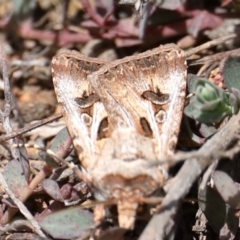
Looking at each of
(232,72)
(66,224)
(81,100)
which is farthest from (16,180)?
(232,72)

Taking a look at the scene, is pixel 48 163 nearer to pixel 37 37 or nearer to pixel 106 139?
pixel 106 139

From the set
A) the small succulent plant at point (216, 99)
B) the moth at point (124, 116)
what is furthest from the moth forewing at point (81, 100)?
the small succulent plant at point (216, 99)

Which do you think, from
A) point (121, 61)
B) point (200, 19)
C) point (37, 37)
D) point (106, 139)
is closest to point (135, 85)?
point (121, 61)

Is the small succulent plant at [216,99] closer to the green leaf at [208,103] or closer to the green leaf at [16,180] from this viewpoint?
the green leaf at [208,103]

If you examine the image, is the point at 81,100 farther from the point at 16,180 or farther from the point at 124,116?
the point at 16,180

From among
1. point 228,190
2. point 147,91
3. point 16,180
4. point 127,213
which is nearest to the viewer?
point 127,213

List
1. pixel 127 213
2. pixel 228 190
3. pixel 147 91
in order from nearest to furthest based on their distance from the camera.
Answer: pixel 127 213 → pixel 228 190 → pixel 147 91
